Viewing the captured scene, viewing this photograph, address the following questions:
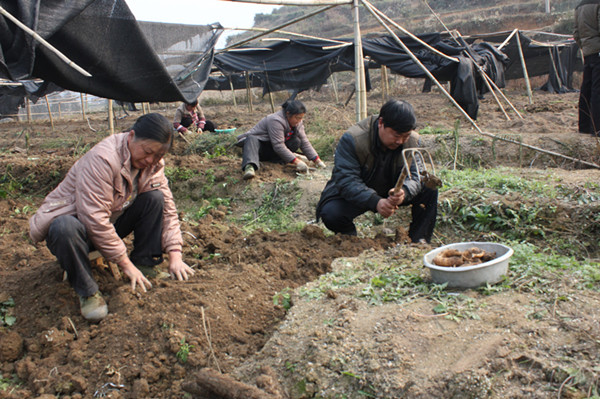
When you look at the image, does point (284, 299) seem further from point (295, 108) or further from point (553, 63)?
point (553, 63)

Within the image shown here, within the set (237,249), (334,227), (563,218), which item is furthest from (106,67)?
(563,218)

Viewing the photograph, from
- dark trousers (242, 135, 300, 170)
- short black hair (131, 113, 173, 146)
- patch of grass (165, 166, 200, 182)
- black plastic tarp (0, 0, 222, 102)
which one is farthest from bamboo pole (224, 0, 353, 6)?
short black hair (131, 113, 173, 146)

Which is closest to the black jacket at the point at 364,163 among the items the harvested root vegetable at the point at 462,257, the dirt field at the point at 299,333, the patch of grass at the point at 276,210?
the dirt field at the point at 299,333

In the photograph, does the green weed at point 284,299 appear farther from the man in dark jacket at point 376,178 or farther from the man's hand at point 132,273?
the man in dark jacket at point 376,178

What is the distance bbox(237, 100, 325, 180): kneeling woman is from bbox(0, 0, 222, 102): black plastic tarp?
1.61 meters

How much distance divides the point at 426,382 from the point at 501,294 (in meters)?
0.72

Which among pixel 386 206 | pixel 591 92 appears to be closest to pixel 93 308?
pixel 386 206

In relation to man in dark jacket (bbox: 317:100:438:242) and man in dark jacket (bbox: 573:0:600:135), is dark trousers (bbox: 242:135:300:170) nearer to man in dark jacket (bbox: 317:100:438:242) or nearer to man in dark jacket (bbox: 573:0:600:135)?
man in dark jacket (bbox: 317:100:438:242)

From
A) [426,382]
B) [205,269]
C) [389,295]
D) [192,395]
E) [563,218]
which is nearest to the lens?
[426,382]

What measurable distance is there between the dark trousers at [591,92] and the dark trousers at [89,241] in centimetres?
501

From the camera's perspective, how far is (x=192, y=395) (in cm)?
211

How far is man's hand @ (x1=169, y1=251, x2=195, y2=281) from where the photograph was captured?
291cm

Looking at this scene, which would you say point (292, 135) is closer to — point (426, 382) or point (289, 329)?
point (289, 329)

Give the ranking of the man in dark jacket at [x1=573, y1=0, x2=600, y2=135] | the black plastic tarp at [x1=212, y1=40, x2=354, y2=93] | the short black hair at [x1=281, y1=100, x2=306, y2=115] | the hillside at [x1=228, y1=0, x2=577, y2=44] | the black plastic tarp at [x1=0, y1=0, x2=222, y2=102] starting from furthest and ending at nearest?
1. the hillside at [x1=228, y1=0, x2=577, y2=44]
2. the black plastic tarp at [x1=212, y1=40, x2=354, y2=93]
3. the man in dark jacket at [x1=573, y1=0, x2=600, y2=135]
4. the short black hair at [x1=281, y1=100, x2=306, y2=115]
5. the black plastic tarp at [x1=0, y1=0, x2=222, y2=102]
